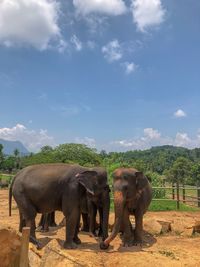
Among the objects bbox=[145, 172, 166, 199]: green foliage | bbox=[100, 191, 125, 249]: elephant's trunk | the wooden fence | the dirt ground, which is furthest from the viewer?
bbox=[145, 172, 166, 199]: green foliage

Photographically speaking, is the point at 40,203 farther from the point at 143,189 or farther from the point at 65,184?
the point at 143,189

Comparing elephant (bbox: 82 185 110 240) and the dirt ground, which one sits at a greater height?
elephant (bbox: 82 185 110 240)

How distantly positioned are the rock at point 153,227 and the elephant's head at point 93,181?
9.82 ft

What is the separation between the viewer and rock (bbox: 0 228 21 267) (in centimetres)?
750

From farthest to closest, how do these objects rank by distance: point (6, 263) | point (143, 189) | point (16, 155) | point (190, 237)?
point (16, 155)
point (190, 237)
point (143, 189)
point (6, 263)

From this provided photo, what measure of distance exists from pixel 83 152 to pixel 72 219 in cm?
1929

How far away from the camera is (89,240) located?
10.6 meters

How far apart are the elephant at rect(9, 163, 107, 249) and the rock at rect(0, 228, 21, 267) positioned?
79.4 inches

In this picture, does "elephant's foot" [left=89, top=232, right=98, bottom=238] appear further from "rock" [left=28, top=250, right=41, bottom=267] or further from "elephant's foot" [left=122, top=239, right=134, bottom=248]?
"rock" [left=28, top=250, right=41, bottom=267]

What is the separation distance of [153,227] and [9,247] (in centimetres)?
569

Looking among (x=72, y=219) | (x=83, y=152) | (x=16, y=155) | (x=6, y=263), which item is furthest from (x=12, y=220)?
(x=16, y=155)

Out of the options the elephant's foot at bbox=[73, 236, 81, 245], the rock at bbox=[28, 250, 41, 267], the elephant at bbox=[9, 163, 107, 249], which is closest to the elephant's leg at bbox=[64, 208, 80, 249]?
the elephant at bbox=[9, 163, 107, 249]

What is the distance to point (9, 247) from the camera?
25.0ft

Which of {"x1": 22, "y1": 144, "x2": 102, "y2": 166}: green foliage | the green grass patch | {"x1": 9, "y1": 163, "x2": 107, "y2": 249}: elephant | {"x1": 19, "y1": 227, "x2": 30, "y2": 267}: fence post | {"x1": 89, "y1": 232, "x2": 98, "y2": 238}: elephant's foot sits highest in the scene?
{"x1": 22, "y1": 144, "x2": 102, "y2": 166}: green foliage
